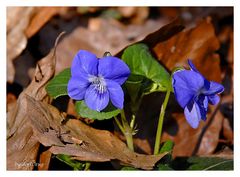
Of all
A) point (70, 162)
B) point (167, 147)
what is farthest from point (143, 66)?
point (70, 162)

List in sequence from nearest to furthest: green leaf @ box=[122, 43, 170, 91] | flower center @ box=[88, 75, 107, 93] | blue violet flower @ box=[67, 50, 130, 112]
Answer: blue violet flower @ box=[67, 50, 130, 112] → flower center @ box=[88, 75, 107, 93] → green leaf @ box=[122, 43, 170, 91]

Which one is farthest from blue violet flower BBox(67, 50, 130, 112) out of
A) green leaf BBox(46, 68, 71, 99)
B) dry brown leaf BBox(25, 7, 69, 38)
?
dry brown leaf BBox(25, 7, 69, 38)

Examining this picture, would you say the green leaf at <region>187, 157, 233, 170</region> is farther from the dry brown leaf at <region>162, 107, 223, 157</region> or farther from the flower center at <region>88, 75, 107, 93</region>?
the flower center at <region>88, 75, 107, 93</region>

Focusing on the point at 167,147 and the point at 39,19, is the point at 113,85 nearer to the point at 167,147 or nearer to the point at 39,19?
the point at 167,147

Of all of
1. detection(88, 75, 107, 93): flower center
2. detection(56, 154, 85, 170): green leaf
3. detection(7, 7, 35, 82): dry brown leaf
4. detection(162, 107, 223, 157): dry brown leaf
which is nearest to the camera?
detection(88, 75, 107, 93): flower center

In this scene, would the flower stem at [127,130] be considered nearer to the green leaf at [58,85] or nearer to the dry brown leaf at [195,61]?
the green leaf at [58,85]

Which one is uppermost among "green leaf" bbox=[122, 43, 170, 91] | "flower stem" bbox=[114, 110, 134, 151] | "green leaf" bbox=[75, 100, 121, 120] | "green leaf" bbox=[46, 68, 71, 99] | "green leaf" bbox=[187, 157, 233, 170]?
"green leaf" bbox=[122, 43, 170, 91]
